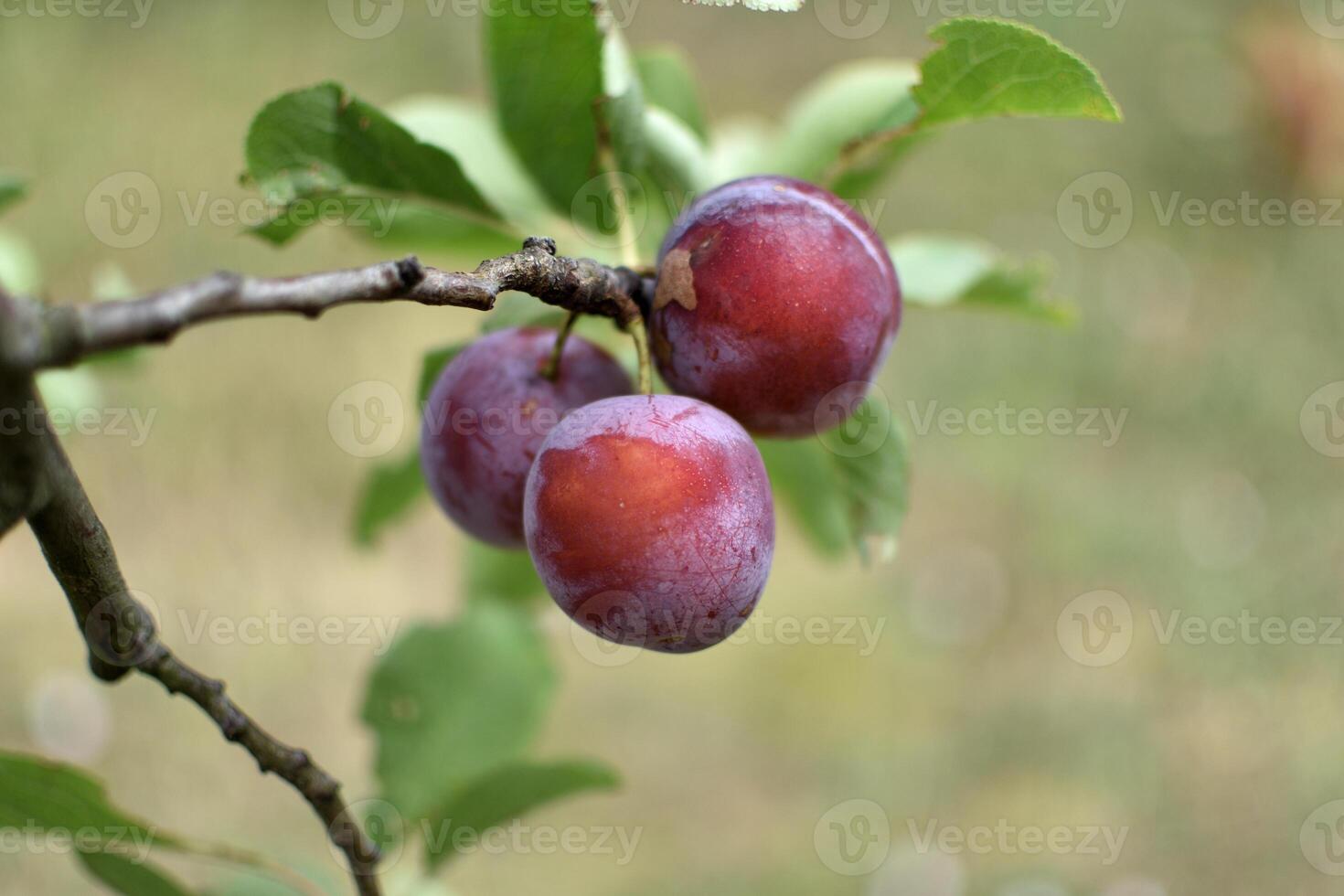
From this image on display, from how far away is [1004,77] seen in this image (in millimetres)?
660

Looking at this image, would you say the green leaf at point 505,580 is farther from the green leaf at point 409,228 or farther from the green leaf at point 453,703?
the green leaf at point 409,228

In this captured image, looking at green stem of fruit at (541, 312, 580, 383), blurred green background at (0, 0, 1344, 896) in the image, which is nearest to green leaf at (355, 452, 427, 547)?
green stem of fruit at (541, 312, 580, 383)

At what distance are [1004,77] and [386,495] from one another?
64 centimetres

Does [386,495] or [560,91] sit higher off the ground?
[560,91]

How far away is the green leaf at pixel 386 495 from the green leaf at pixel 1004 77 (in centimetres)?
54

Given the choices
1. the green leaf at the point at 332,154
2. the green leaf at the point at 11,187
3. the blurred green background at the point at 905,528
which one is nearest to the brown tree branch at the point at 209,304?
the green leaf at the point at 332,154

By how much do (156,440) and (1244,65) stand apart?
11.1ft

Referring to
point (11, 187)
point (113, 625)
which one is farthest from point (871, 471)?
point (11, 187)

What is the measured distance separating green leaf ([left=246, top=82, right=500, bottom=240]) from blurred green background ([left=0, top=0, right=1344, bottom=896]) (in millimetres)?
1241

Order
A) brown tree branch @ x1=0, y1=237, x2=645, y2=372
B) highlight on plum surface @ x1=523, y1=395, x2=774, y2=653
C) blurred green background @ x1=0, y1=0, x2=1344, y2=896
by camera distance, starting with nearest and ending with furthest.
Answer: brown tree branch @ x1=0, y1=237, x2=645, y2=372, highlight on plum surface @ x1=523, y1=395, x2=774, y2=653, blurred green background @ x1=0, y1=0, x2=1344, y2=896

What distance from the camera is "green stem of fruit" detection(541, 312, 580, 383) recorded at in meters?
0.64

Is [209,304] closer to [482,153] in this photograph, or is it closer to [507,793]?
[507,793]

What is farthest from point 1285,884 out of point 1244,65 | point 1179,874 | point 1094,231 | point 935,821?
point 1244,65

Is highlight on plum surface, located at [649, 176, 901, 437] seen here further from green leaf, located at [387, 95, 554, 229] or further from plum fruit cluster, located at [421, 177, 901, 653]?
green leaf, located at [387, 95, 554, 229]
